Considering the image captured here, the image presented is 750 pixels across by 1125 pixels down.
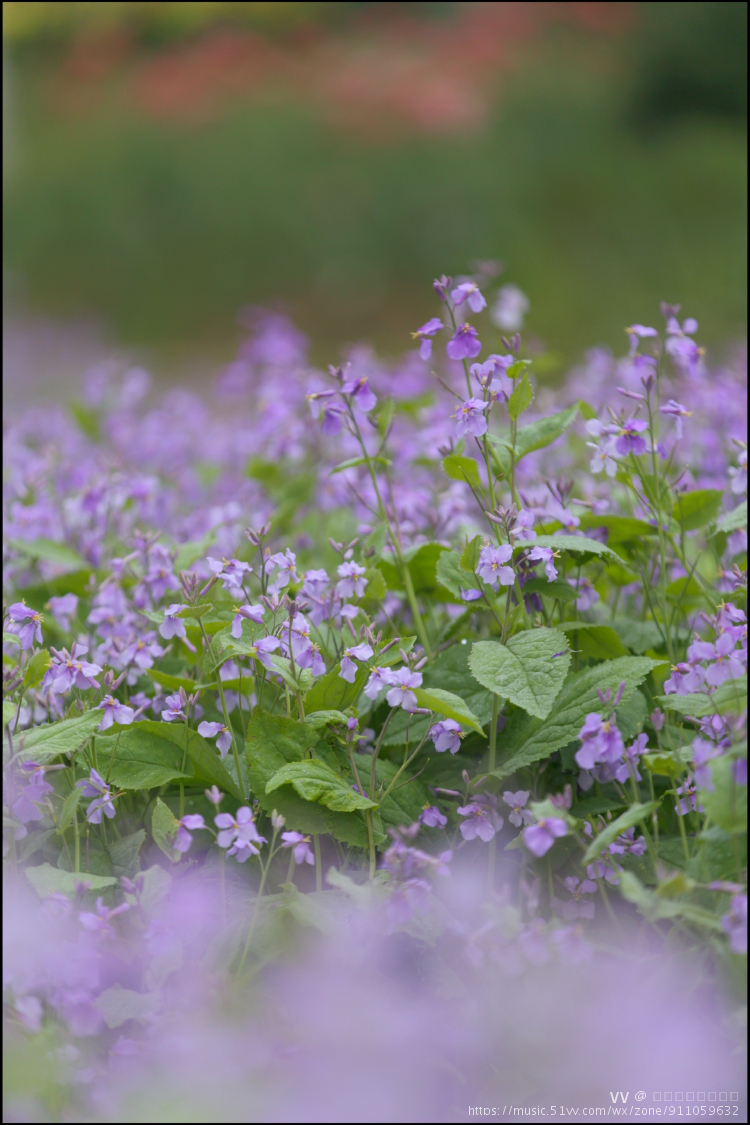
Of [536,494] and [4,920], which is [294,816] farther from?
[536,494]

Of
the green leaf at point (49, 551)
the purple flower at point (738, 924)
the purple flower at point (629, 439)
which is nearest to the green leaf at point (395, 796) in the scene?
the purple flower at point (738, 924)

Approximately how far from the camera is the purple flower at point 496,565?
139 centimetres

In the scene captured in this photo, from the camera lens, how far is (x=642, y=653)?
1737 mm

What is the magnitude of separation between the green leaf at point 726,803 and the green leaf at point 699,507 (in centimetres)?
78

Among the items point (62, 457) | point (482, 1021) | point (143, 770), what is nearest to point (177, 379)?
point (62, 457)

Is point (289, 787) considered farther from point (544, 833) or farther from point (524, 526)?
point (524, 526)

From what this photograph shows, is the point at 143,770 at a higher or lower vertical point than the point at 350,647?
lower

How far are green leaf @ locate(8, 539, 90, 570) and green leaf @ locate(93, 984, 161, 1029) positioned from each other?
3.90ft

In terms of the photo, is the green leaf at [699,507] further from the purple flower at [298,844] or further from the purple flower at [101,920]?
the purple flower at [101,920]

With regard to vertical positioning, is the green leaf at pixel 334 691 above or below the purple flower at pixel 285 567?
below

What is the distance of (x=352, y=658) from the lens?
1.41m

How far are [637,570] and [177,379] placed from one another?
6.64 metres

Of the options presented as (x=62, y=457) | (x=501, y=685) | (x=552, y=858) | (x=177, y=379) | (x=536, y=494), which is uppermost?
(x=501, y=685)

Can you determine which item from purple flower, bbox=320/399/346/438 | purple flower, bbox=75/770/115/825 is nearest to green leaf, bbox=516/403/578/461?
purple flower, bbox=320/399/346/438
